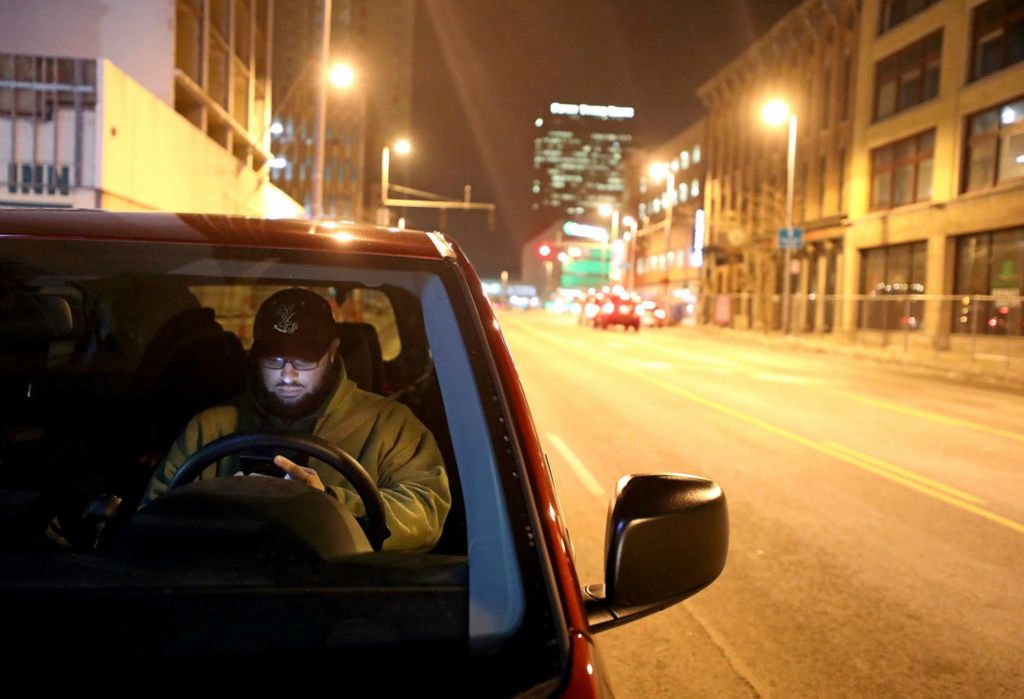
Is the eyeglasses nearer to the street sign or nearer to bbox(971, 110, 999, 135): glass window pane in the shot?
→ bbox(971, 110, 999, 135): glass window pane

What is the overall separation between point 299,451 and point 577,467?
302 inches

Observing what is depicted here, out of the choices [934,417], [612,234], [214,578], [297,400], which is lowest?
[934,417]

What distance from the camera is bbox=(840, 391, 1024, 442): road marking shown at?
13.3 m

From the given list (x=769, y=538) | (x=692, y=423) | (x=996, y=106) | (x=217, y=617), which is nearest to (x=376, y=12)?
(x=996, y=106)

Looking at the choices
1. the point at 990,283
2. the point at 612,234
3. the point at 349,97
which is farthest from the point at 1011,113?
the point at 349,97

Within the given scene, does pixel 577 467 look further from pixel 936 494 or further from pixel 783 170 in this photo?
pixel 783 170

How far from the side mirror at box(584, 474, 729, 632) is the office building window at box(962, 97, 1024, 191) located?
33396 mm

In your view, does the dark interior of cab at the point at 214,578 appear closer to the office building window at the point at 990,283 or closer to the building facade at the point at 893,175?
the office building window at the point at 990,283

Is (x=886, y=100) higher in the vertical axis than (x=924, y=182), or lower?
higher

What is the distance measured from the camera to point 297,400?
2543 mm

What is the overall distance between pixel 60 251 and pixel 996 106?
116 ft

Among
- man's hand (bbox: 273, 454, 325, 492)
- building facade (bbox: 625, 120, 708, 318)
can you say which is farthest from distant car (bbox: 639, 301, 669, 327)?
man's hand (bbox: 273, 454, 325, 492)

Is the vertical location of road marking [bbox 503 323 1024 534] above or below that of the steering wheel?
below

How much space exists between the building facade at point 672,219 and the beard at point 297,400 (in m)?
60.5
